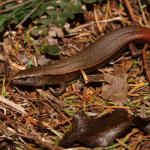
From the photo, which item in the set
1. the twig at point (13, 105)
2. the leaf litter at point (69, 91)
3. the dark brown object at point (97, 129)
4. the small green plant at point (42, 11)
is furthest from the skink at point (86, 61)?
the dark brown object at point (97, 129)

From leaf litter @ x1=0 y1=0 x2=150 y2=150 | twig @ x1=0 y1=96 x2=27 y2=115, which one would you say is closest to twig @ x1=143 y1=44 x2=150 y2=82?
leaf litter @ x1=0 y1=0 x2=150 y2=150

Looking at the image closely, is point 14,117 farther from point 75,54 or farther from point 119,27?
point 119,27

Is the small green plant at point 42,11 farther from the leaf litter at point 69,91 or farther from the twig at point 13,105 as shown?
the twig at point 13,105

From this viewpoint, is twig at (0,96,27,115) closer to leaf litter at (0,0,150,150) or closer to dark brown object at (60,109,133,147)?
leaf litter at (0,0,150,150)

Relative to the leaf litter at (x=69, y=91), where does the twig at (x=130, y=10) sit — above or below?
above

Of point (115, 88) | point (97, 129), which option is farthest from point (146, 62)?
point (97, 129)

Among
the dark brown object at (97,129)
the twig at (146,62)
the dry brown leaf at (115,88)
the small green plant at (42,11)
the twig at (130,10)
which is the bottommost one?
the dark brown object at (97,129)

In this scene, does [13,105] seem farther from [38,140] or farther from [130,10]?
[130,10]
